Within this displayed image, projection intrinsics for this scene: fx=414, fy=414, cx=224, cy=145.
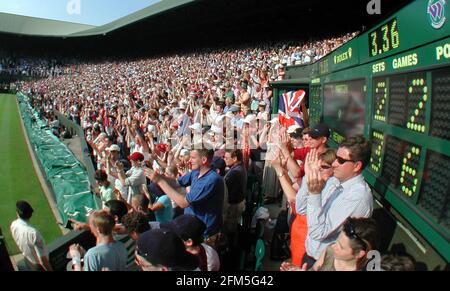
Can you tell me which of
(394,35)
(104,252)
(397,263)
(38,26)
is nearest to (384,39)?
(394,35)

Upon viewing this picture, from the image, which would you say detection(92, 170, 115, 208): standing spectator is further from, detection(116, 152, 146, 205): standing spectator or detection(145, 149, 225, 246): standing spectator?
detection(145, 149, 225, 246): standing spectator

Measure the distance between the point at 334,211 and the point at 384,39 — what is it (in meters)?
1.85

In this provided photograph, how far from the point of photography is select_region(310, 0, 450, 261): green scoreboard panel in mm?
2611

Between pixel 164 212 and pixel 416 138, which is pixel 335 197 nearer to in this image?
pixel 416 138

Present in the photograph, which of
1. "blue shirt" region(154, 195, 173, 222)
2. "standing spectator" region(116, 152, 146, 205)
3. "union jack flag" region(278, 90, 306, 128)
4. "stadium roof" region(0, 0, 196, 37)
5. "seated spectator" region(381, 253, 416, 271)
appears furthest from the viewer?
"stadium roof" region(0, 0, 196, 37)

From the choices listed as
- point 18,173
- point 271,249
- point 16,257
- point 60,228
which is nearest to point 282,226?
point 271,249

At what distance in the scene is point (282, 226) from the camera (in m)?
4.97

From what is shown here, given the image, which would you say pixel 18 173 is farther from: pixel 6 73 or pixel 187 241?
pixel 6 73

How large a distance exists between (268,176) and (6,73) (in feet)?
194

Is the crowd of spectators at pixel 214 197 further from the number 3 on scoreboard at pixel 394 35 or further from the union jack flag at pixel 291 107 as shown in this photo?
the number 3 on scoreboard at pixel 394 35

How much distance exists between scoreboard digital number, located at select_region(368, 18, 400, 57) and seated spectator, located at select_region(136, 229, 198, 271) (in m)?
2.45

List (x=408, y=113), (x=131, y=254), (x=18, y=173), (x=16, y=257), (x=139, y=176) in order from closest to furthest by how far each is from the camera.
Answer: (x=408, y=113) → (x=131, y=254) → (x=139, y=176) → (x=16, y=257) → (x=18, y=173)

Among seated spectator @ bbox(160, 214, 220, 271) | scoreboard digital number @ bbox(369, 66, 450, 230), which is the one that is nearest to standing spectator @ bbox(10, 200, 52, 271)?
seated spectator @ bbox(160, 214, 220, 271)

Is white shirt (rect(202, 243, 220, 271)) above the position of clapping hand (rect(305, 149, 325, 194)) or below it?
below
